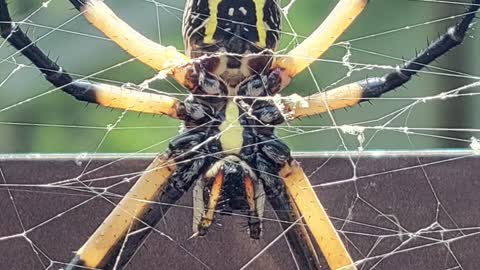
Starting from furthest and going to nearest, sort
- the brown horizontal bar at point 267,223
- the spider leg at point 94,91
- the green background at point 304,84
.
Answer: the green background at point 304,84, the brown horizontal bar at point 267,223, the spider leg at point 94,91

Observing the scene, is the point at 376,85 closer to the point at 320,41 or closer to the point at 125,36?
the point at 320,41

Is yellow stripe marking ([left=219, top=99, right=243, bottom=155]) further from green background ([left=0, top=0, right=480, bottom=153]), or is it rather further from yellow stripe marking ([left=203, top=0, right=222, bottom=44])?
green background ([left=0, top=0, right=480, bottom=153])

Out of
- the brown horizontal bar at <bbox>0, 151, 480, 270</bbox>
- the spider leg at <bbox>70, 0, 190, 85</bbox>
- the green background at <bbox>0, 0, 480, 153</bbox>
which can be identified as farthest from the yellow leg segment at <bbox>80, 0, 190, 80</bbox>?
the green background at <bbox>0, 0, 480, 153</bbox>

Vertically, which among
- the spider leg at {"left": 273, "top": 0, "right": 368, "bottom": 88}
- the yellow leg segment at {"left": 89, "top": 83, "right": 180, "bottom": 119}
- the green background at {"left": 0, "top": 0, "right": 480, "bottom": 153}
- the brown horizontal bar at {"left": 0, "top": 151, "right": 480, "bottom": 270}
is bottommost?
the green background at {"left": 0, "top": 0, "right": 480, "bottom": 153}

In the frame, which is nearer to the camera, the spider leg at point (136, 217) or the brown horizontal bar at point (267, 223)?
the spider leg at point (136, 217)

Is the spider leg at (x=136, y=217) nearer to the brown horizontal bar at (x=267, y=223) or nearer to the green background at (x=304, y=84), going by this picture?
the brown horizontal bar at (x=267, y=223)

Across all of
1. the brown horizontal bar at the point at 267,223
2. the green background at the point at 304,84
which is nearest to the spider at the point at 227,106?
the brown horizontal bar at the point at 267,223

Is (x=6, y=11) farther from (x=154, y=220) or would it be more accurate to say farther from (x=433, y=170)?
(x=433, y=170)

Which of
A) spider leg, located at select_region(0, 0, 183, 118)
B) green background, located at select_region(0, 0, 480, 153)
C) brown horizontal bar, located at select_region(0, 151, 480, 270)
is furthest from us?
green background, located at select_region(0, 0, 480, 153)

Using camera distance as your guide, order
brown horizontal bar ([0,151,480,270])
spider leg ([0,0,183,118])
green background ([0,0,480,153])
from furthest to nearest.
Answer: green background ([0,0,480,153]) < brown horizontal bar ([0,151,480,270]) < spider leg ([0,0,183,118])
